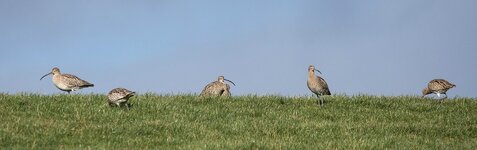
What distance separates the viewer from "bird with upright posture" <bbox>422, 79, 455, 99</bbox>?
29.2m

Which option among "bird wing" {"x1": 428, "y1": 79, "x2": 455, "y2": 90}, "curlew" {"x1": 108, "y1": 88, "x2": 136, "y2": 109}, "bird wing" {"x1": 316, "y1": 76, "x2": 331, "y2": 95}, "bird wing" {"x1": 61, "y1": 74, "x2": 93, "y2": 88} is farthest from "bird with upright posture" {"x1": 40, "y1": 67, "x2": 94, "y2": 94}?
"bird wing" {"x1": 428, "y1": 79, "x2": 455, "y2": 90}

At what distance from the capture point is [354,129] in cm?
2027

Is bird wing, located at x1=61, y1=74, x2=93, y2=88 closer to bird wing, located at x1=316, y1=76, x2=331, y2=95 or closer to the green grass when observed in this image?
the green grass

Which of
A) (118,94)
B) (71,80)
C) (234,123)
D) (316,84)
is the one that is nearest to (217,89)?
(316,84)

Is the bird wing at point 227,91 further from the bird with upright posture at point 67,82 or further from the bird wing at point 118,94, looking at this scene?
the bird wing at point 118,94

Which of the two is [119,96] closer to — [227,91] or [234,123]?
[234,123]

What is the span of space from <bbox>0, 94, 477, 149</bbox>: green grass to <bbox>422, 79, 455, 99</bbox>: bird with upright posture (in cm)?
335

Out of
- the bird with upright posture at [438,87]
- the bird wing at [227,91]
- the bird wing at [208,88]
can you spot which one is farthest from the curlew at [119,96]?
the bird with upright posture at [438,87]

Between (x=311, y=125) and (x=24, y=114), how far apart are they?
739cm

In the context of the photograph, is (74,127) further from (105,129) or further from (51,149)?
(51,149)

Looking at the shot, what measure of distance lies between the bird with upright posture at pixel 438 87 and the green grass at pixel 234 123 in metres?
3.35

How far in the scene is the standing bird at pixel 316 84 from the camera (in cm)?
2669

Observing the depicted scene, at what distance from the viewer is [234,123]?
19.9 meters

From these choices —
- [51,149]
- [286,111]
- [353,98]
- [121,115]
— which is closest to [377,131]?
[286,111]
